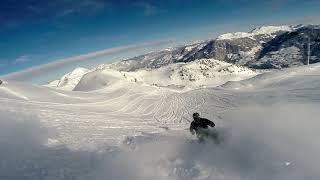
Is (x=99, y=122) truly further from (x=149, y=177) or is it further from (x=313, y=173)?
(x=313, y=173)

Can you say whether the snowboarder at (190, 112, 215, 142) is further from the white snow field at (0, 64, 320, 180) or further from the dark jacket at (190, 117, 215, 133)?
the white snow field at (0, 64, 320, 180)

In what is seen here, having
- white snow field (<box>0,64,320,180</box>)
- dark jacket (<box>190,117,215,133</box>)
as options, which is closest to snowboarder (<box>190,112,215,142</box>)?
dark jacket (<box>190,117,215,133</box>)

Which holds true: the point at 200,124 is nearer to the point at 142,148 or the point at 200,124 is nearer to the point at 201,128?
the point at 201,128

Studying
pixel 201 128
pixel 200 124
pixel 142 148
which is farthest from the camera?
pixel 142 148

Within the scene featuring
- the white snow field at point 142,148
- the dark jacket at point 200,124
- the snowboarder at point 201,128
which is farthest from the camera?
the dark jacket at point 200,124

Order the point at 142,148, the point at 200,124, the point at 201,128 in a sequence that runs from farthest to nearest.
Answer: the point at 142,148 → the point at 200,124 → the point at 201,128

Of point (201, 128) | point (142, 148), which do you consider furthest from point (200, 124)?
point (142, 148)

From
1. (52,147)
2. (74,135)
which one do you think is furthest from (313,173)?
(74,135)

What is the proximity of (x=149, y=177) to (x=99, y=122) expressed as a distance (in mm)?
18241

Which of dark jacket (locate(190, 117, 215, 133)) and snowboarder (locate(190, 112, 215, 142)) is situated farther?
dark jacket (locate(190, 117, 215, 133))

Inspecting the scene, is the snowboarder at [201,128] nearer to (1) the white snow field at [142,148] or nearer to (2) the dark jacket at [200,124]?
(2) the dark jacket at [200,124]

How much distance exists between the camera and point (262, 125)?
2041cm

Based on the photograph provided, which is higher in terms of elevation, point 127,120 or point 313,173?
point 313,173

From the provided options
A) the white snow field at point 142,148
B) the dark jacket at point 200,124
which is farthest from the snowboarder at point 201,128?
the white snow field at point 142,148
